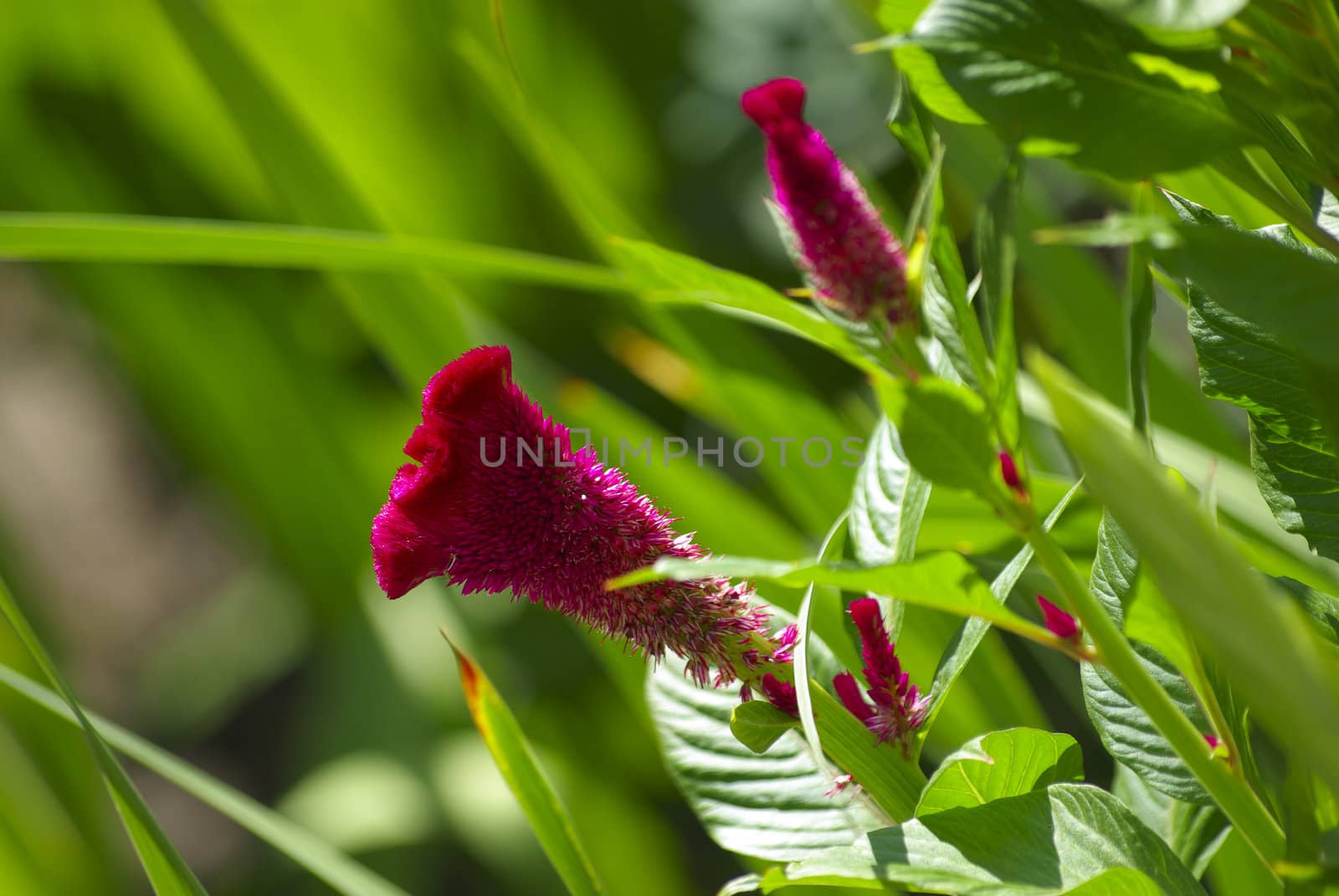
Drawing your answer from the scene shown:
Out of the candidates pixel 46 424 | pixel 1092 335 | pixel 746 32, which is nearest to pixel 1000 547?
pixel 1092 335

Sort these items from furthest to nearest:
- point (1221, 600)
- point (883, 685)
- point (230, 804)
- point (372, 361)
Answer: point (372, 361) → point (230, 804) → point (883, 685) → point (1221, 600)

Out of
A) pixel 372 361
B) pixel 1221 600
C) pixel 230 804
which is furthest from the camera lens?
pixel 372 361

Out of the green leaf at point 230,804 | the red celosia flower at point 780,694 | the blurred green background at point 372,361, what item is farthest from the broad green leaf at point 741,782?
the blurred green background at point 372,361

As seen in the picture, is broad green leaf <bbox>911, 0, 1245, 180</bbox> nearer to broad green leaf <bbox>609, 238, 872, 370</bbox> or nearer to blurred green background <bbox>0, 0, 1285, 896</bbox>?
broad green leaf <bbox>609, 238, 872, 370</bbox>

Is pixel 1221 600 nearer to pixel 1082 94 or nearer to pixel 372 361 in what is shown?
pixel 1082 94

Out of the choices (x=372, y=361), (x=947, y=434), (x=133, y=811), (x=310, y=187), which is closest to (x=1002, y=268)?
(x=947, y=434)

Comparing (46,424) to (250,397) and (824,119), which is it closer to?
(250,397)

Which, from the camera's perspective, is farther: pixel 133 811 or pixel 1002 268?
pixel 133 811
